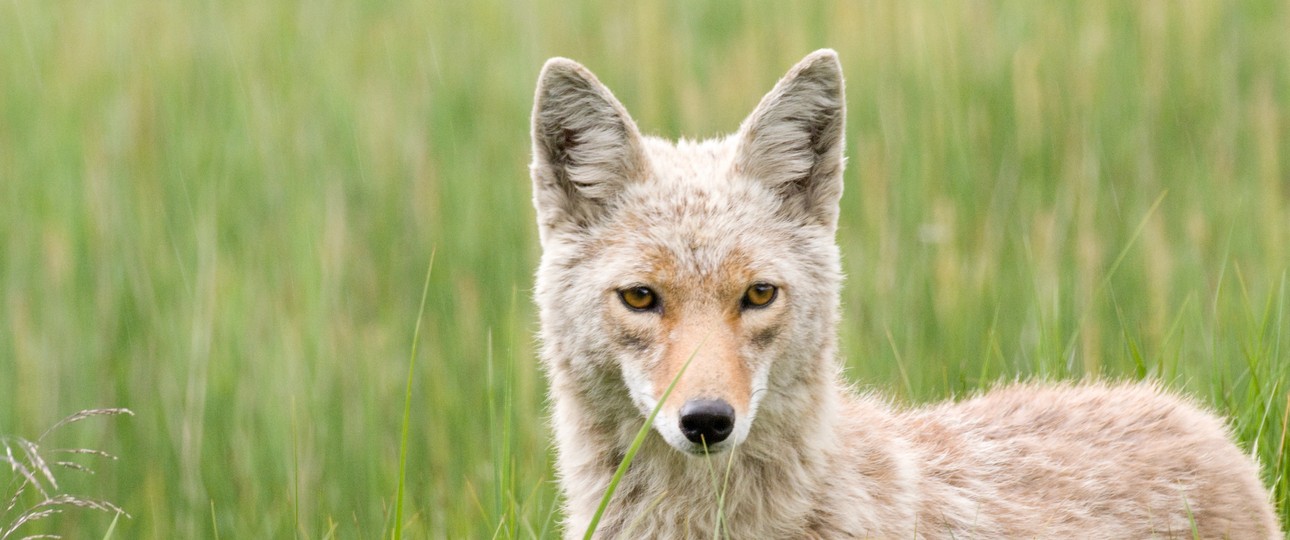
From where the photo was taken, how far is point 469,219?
23.3 feet

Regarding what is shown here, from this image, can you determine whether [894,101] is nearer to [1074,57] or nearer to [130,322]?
[1074,57]

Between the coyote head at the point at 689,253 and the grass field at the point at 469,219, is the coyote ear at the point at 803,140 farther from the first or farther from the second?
the grass field at the point at 469,219

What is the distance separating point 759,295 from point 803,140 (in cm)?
68

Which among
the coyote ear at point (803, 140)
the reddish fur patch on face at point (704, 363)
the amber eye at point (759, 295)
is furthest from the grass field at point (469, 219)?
the coyote ear at point (803, 140)

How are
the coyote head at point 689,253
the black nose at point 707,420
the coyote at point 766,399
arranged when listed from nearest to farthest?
the black nose at point 707,420 → the coyote head at point 689,253 → the coyote at point 766,399

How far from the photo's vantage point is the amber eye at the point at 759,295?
3.92 meters

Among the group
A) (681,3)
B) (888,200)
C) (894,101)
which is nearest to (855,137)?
(894,101)

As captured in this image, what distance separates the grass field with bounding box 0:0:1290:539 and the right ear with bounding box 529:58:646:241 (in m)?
0.57

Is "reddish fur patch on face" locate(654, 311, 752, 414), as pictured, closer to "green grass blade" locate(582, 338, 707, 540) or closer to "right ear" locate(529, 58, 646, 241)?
"green grass blade" locate(582, 338, 707, 540)

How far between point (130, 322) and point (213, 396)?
2.60 feet

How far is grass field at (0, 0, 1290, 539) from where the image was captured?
5312 mm

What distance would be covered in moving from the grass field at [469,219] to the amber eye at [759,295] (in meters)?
0.70

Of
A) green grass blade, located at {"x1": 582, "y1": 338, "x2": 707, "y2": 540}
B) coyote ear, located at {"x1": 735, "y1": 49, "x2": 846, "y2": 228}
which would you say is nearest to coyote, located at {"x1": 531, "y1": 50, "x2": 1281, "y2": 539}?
coyote ear, located at {"x1": 735, "y1": 49, "x2": 846, "y2": 228}

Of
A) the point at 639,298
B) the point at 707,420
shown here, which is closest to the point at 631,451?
the point at 707,420
